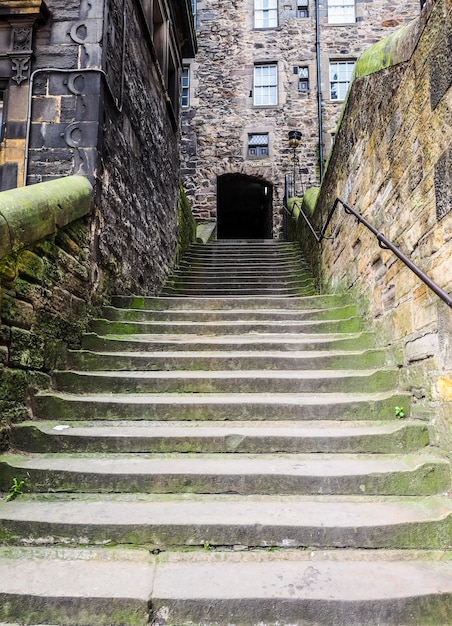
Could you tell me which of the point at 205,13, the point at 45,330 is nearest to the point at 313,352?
the point at 45,330

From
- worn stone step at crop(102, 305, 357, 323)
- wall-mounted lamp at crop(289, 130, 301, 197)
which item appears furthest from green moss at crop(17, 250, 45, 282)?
wall-mounted lamp at crop(289, 130, 301, 197)

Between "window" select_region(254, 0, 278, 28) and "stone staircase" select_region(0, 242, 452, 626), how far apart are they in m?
14.7

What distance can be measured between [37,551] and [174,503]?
675 millimetres

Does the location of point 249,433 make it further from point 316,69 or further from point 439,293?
point 316,69

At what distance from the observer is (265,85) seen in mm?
15102

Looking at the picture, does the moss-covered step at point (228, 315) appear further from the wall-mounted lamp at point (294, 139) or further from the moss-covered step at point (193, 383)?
the wall-mounted lamp at point (294, 139)

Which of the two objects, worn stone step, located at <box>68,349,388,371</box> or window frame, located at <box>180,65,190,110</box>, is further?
window frame, located at <box>180,65,190,110</box>

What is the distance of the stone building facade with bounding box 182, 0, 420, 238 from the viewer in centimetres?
1466

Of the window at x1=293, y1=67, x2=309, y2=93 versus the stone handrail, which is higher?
the window at x1=293, y1=67, x2=309, y2=93

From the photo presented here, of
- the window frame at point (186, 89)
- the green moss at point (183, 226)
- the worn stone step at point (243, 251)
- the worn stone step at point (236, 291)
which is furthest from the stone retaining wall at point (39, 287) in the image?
the window frame at point (186, 89)

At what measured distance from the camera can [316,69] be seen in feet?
49.1

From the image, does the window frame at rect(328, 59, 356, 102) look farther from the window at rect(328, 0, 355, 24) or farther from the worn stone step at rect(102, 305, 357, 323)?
the worn stone step at rect(102, 305, 357, 323)

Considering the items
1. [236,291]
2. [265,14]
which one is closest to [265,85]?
[265,14]

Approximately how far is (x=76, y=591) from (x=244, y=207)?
17575 mm
